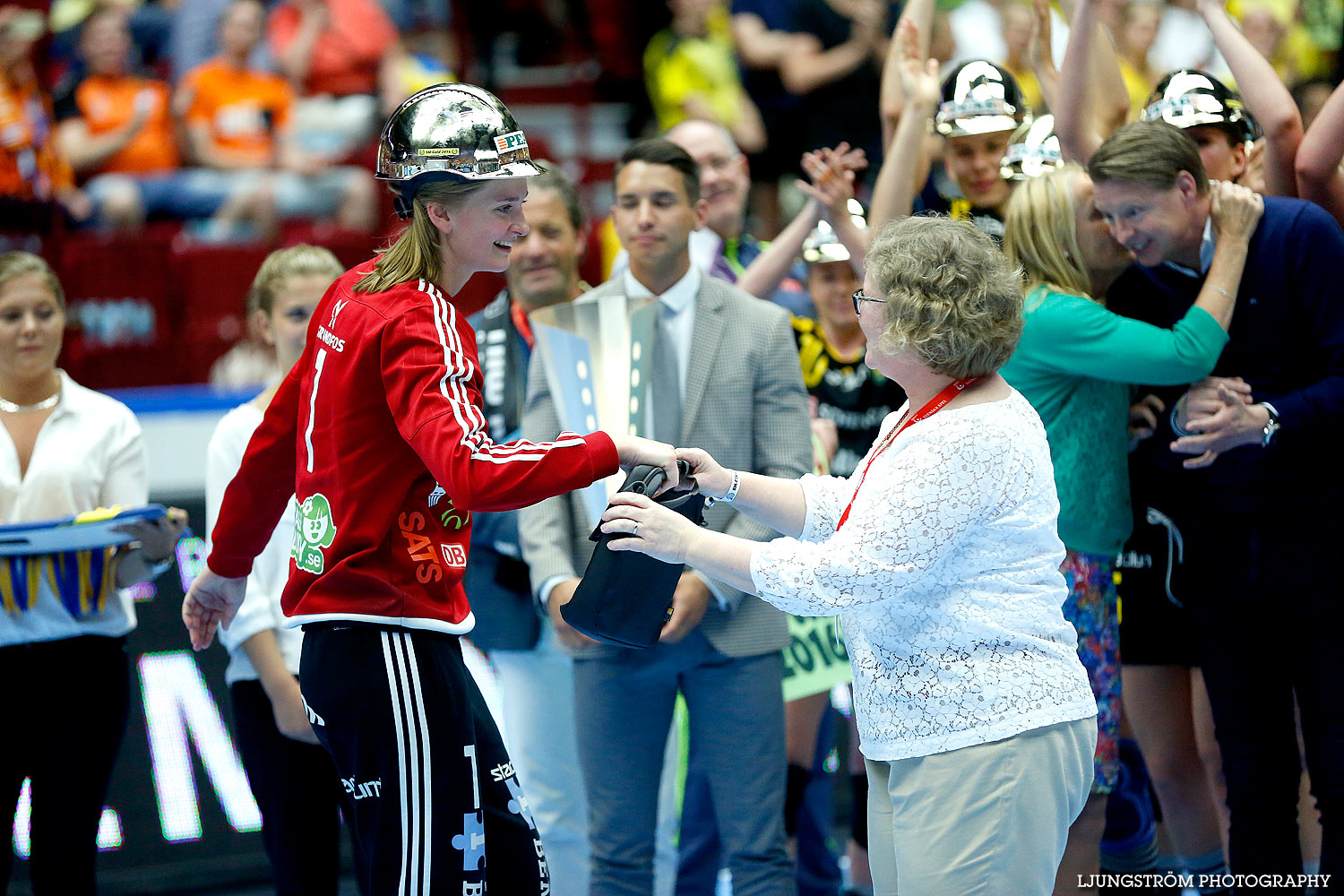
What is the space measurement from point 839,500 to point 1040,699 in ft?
1.95

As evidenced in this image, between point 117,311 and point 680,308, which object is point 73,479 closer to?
point 680,308

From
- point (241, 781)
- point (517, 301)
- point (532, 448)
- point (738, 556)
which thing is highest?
point (517, 301)

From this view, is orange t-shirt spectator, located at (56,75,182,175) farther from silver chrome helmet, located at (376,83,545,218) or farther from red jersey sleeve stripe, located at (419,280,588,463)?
red jersey sleeve stripe, located at (419,280,588,463)

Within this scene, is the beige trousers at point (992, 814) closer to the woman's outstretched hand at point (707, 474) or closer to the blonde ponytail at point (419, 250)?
the woman's outstretched hand at point (707, 474)

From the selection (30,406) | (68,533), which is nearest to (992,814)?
(68,533)

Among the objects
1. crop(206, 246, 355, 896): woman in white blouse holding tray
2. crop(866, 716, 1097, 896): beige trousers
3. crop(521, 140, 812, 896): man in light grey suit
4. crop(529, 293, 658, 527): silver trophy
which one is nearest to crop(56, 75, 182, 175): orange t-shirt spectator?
crop(206, 246, 355, 896): woman in white blouse holding tray

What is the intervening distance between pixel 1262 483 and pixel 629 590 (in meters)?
1.70

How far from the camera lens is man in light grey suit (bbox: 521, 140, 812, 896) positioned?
3.63 metres

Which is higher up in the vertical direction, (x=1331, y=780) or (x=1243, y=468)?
(x=1243, y=468)

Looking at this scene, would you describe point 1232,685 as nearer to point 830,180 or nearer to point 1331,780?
point 1331,780

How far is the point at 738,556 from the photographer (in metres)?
2.56

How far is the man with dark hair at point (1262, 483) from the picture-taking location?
3.32 m

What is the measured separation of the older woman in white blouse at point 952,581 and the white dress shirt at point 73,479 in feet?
6.04

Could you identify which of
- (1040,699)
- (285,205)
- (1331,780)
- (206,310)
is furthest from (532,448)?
(285,205)
